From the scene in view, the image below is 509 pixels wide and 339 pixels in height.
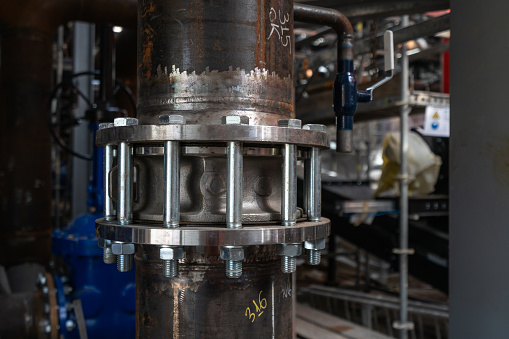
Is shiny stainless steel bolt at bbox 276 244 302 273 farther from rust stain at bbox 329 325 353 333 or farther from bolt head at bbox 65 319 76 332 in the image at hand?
rust stain at bbox 329 325 353 333

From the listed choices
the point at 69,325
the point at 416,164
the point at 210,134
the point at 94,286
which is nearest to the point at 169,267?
the point at 210,134

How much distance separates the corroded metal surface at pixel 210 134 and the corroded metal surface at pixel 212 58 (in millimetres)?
109

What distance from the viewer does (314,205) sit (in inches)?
40.4

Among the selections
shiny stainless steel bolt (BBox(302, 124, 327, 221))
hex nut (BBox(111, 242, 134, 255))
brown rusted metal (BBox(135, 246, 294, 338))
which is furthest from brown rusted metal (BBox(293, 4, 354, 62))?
hex nut (BBox(111, 242, 134, 255))

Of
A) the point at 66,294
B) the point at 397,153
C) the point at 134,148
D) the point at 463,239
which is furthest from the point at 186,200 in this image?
the point at 397,153

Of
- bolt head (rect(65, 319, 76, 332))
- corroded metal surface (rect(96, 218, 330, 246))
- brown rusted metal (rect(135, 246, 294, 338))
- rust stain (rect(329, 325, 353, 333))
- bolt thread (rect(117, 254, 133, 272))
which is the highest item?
corroded metal surface (rect(96, 218, 330, 246))

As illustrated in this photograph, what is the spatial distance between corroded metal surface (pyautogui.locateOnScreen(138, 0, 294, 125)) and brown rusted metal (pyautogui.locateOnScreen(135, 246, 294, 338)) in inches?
11.5

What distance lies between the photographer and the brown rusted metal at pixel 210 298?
0.99 meters

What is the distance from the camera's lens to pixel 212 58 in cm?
98

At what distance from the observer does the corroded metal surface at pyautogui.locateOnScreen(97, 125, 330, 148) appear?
0.87m

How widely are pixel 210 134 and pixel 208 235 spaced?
182mm

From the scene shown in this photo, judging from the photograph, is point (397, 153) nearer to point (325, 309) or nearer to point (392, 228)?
point (392, 228)

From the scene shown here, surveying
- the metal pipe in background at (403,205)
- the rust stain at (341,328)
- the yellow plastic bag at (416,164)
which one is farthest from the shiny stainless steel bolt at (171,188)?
the yellow plastic bag at (416,164)

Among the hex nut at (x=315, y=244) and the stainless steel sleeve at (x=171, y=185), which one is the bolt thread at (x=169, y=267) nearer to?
the stainless steel sleeve at (x=171, y=185)
